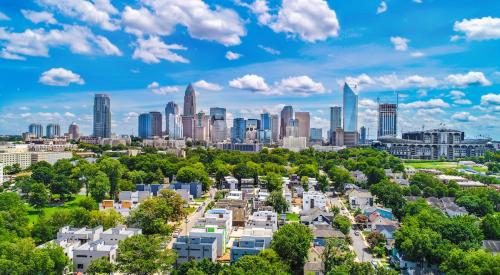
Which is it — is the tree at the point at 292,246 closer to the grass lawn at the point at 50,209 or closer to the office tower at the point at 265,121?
the grass lawn at the point at 50,209

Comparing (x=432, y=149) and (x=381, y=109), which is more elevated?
(x=381, y=109)

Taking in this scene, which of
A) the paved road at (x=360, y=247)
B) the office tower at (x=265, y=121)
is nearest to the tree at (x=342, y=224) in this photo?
the paved road at (x=360, y=247)

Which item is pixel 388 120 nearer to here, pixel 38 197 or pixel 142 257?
pixel 38 197

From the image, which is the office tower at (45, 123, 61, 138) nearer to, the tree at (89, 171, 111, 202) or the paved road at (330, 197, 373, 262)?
the tree at (89, 171, 111, 202)

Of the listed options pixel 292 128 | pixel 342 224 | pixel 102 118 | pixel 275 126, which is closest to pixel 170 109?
pixel 102 118

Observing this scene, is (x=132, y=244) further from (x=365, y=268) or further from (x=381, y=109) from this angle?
(x=381, y=109)

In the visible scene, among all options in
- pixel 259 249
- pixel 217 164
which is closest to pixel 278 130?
pixel 217 164
